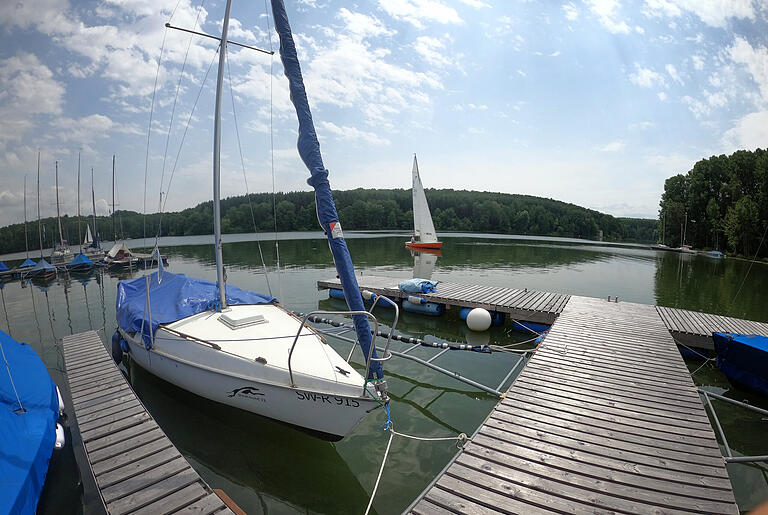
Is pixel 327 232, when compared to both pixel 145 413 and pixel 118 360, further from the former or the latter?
pixel 118 360

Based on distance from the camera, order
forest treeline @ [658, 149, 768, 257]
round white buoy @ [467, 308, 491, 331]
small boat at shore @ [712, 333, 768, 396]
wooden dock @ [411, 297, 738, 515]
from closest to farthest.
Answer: wooden dock @ [411, 297, 738, 515], small boat at shore @ [712, 333, 768, 396], round white buoy @ [467, 308, 491, 331], forest treeline @ [658, 149, 768, 257]

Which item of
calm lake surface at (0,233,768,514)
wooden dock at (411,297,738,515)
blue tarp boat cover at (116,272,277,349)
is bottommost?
calm lake surface at (0,233,768,514)

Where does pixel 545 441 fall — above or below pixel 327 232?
below

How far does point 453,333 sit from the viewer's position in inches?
561

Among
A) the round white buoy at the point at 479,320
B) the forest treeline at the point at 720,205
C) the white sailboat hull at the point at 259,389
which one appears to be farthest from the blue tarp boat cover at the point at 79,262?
the forest treeline at the point at 720,205

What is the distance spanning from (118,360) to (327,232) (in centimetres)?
894

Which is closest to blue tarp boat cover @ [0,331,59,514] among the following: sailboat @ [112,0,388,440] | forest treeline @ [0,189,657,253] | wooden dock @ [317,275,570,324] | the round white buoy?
sailboat @ [112,0,388,440]

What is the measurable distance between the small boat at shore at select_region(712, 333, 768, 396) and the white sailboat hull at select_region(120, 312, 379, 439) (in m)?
Answer: 9.42

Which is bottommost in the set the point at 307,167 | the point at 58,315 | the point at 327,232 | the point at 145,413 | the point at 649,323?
the point at 58,315

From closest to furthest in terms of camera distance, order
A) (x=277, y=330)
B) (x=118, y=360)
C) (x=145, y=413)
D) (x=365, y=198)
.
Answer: (x=145, y=413)
(x=277, y=330)
(x=118, y=360)
(x=365, y=198)

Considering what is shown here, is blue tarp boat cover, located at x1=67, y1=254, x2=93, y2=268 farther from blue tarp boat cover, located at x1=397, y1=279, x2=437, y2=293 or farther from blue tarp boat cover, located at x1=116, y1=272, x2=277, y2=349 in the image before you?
blue tarp boat cover, located at x1=397, y1=279, x2=437, y2=293

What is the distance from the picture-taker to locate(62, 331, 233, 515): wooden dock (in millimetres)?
4090

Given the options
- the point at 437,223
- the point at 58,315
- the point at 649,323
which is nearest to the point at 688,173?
the point at 437,223

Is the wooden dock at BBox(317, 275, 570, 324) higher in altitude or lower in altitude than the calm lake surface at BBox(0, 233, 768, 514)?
higher
